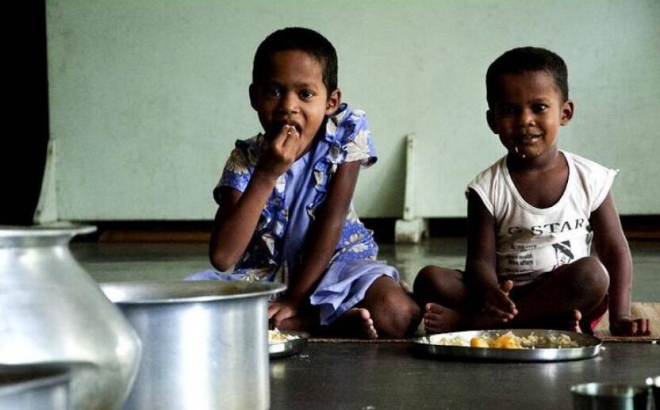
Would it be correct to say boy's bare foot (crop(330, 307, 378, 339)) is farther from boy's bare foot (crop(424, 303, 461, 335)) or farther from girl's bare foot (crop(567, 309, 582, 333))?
girl's bare foot (crop(567, 309, 582, 333))

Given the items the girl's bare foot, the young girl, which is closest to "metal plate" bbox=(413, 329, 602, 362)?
the girl's bare foot

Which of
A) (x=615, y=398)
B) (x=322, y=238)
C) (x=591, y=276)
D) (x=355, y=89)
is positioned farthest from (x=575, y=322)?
(x=355, y=89)

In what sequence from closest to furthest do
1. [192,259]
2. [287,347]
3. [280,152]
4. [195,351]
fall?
[195,351] < [287,347] < [280,152] < [192,259]

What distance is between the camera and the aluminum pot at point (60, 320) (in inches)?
33.0

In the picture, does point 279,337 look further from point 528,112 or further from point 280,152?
point 528,112

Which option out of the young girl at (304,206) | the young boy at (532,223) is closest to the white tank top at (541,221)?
the young boy at (532,223)

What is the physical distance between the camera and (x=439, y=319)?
1982mm

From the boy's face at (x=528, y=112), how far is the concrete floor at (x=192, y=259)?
0.65 m

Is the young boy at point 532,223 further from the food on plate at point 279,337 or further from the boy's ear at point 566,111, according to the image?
the food on plate at point 279,337

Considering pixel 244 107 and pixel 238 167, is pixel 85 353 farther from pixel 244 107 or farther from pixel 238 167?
pixel 244 107

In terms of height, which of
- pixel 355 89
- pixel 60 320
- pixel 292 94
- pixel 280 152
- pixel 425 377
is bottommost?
pixel 425 377

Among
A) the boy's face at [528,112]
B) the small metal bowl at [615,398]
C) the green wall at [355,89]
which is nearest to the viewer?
the small metal bowl at [615,398]

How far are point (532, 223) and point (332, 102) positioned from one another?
44 centimetres

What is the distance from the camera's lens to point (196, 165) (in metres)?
4.75
